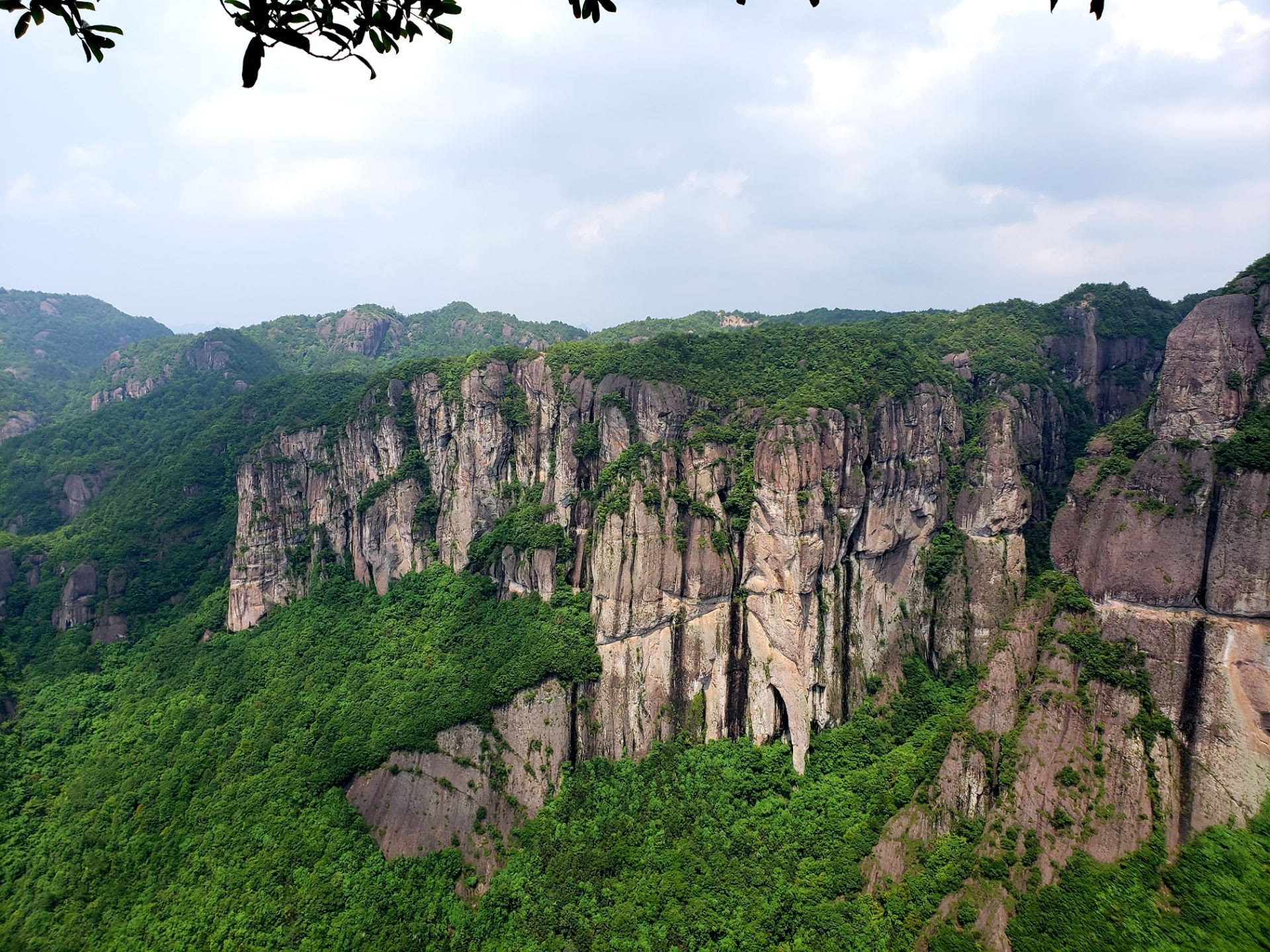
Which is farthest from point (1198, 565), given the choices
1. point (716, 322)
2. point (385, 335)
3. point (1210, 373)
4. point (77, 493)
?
point (385, 335)

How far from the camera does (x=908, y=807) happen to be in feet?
89.8

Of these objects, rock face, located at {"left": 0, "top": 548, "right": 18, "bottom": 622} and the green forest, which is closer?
the green forest

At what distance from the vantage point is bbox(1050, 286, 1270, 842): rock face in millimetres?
21812

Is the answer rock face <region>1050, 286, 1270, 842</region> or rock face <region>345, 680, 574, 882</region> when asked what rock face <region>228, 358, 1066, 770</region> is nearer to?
rock face <region>345, 680, 574, 882</region>

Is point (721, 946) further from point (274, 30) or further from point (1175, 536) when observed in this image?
point (274, 30)

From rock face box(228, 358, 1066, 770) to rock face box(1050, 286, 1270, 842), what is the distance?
9.80 metres

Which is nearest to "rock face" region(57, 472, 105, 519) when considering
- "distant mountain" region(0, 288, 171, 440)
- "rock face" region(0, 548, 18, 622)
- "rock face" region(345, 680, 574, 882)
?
"rock face" region(0, 548, 18, 622)

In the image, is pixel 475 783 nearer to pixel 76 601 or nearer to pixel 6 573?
pixel 76 601

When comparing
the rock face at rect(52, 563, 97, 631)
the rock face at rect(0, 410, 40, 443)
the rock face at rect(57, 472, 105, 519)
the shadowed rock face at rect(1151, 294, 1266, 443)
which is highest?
the shadowed rock face at rect(1151, 294, 1266, 443)

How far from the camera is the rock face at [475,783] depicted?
30.1 metres

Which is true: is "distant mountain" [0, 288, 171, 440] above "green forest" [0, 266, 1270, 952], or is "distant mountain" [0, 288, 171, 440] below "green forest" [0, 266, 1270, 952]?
above

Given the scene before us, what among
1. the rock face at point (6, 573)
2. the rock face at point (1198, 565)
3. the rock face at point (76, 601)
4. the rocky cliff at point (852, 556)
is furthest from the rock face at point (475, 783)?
the rock face at point (6, 573)

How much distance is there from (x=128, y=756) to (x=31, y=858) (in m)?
5.18

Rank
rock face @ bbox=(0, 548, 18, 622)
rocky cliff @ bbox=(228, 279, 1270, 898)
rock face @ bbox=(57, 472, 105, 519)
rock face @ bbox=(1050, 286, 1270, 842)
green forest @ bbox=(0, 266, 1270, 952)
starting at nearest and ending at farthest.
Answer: rock face @ bbox=(1050, 286, 1270, 842) → rocky cliff @ bbox=(228, 279, 1270, 898) → green forest @ bbox=(0, 266, 1270, 952) → rock face @ bbox=(0, 548, 18, 622) → rock face @ bbox=(57, 472, 105, 519)
